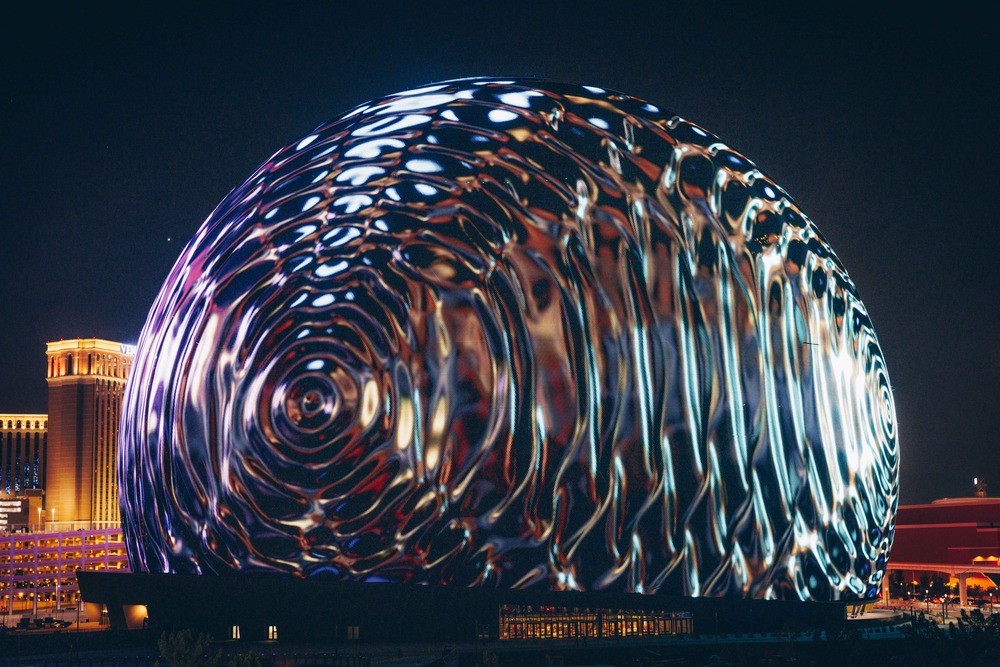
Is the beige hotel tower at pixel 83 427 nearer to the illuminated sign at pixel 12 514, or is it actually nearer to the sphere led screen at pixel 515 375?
the illuminated sign at pixel 12 514

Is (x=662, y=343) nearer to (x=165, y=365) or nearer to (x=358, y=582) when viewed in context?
(x=358, y=582)

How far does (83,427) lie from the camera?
5098 inches

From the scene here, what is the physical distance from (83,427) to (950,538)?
91299 mm

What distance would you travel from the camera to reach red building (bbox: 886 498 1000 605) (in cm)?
6144

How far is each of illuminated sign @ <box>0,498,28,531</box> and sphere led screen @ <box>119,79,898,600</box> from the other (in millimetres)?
71684

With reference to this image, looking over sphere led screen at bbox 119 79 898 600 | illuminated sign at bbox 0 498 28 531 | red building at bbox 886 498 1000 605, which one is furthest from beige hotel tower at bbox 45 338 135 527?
sphere led screen at bbox 119 79 898 600

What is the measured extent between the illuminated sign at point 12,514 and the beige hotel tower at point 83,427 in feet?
82.6

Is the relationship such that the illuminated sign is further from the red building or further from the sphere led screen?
the sphere led screen

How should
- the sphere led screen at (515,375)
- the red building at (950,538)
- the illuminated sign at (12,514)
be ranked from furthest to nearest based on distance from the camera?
the illuminated sign at (12,514) < the red building at (950,538) < the sphere led screen at (515,375)

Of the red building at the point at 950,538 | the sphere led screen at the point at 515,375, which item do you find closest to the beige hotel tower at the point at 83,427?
the red building at the point at 950,538

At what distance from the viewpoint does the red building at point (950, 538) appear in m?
61.4

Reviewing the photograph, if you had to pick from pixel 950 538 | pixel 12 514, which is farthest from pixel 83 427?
pixel 950 538

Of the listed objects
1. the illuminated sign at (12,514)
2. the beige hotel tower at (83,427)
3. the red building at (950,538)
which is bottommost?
the red building at (950,538)

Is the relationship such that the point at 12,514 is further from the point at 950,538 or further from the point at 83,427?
the point at 950,538
